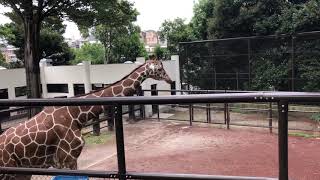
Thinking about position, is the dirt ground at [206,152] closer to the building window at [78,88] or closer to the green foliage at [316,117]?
the green foliage at [316,117]

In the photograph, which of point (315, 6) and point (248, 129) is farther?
point (315, 6)

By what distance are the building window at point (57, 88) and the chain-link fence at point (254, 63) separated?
6.20 meters

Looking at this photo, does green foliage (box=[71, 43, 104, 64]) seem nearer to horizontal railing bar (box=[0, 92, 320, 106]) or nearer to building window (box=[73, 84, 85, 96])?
building window (box=[73, 84, 85, 96])

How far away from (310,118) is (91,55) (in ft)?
98.6

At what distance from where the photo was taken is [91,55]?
134 ft

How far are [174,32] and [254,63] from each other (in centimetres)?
1350

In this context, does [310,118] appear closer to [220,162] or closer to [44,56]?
[220,162]

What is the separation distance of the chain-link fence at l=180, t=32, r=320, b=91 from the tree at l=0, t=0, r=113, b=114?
13.5 ft

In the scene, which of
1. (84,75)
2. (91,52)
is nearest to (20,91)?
(84,75)

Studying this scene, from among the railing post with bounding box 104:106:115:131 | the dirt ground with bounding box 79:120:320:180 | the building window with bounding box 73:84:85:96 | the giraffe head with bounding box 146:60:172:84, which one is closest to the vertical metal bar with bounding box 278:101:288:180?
the railing post with bounding box 104:106:115:131

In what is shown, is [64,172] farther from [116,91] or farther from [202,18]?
[202,18]

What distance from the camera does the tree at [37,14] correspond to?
640 inches

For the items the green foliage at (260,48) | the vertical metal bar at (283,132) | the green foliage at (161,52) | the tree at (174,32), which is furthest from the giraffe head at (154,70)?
the green foliage at (161,52)

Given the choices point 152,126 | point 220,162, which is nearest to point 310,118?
point 152,126
